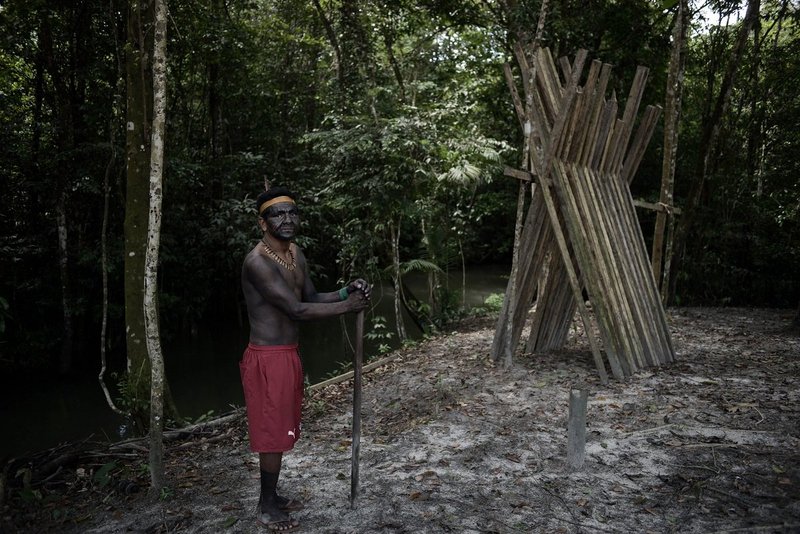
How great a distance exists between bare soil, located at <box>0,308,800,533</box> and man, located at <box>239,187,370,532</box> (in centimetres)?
45

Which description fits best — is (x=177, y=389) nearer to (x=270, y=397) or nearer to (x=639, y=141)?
(x=270, y=397)

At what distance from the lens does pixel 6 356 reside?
9383mm

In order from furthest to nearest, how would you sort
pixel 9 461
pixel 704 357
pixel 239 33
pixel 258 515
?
pixel 239 33, pixel 704 357, pixel 9 461, pixel 258 515

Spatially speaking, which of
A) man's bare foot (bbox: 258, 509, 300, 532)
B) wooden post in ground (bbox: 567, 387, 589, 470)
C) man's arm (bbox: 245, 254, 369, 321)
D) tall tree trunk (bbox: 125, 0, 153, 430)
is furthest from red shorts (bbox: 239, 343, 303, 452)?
tall tree trunk (bbox: 125, 0, 153, 430)

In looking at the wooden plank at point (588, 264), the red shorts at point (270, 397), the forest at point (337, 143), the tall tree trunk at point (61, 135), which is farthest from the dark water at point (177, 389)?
the red shorts at point (270, 397)

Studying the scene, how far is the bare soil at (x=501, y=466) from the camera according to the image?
3.13 metres

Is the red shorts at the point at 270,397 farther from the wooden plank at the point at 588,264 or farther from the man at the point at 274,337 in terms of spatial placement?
the wooden plank at the point at 588,264

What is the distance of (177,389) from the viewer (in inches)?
389

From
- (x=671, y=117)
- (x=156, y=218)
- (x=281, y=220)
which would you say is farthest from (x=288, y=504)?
(x=671, y=117)

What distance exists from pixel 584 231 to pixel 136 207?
425 centimetres

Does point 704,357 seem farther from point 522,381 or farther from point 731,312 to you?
point 731,312

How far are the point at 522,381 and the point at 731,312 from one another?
626 cm

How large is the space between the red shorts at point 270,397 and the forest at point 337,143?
472 centimetres

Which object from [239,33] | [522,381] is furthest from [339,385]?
[239,33]
